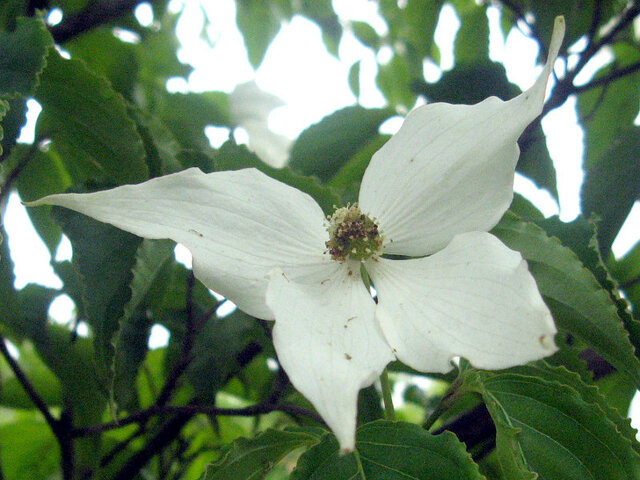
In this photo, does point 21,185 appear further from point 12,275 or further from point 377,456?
point 377,456

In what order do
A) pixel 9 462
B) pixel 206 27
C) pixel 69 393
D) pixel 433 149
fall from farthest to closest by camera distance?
1. pixel 206 27
2. pixel 9 462
3. pixel 69 393
4. pixel 433 149

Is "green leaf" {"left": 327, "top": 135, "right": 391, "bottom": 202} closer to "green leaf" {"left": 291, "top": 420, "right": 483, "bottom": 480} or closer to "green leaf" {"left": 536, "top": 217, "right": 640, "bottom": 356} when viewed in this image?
"green leaf" {"left": 536, "top": 217, "right": 640, "bottom": 356}

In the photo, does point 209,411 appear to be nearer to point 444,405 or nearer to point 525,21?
point 444,405

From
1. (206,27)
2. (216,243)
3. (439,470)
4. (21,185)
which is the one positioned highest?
(206,27)

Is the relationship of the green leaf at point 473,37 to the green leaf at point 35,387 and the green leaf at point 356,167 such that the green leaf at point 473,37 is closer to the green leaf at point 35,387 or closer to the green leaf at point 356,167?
the green leaf at point 356,167

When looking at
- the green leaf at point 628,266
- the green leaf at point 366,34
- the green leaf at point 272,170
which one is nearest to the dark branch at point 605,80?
the green leaf at point 628,266

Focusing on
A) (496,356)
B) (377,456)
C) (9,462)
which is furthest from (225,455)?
(9,462)

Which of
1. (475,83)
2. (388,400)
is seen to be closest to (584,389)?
(388,400)
